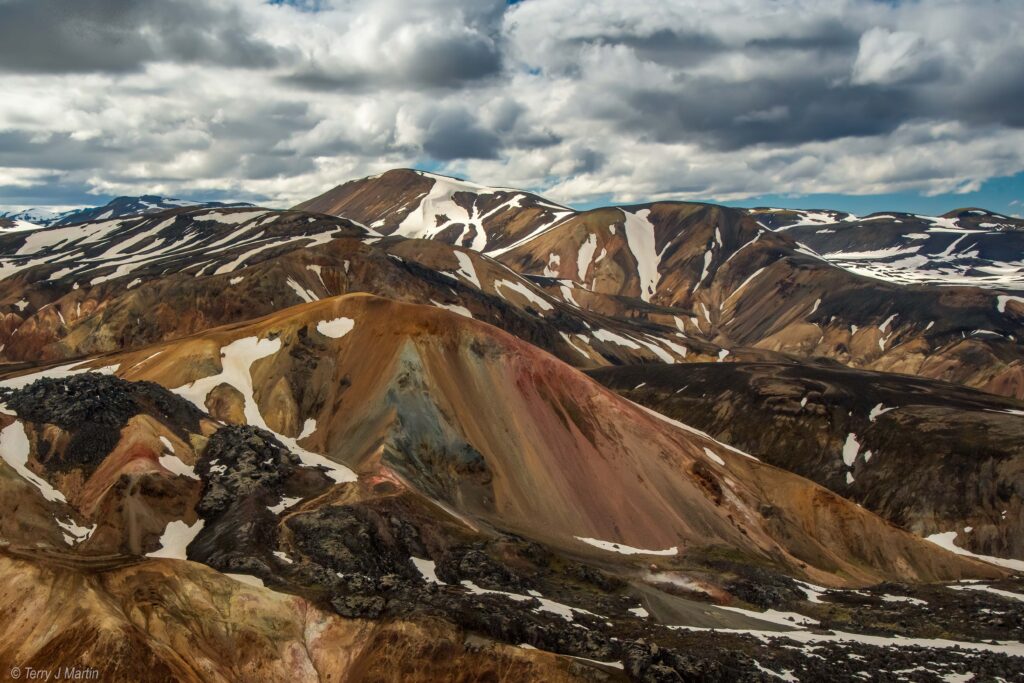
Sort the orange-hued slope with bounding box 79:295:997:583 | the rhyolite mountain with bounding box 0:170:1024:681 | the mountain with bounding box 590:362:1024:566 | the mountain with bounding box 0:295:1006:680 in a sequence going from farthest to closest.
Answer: the mountain with bounding box 590:362:1024:566, the orange-hued slope with bounding box 79:295:997:583, the mountain with bounding box 0:295:1006:680, the rhyolite mountain with bounding box 0:170:1024:681

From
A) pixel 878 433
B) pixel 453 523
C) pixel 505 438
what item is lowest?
pixel 878 433

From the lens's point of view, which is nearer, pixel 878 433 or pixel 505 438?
pixel 505 438

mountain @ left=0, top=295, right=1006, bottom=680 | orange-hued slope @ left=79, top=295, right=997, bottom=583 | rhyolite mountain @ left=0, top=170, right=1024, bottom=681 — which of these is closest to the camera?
rhyolite mountain @ left=0, top=170, right=1024, bottom=681

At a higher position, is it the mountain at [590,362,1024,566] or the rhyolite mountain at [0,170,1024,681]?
the rhyolite mountain at [0,170,1024,681]

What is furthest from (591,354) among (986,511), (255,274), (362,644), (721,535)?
(362,644)

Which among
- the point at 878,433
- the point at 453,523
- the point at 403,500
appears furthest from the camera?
the point at 878,433

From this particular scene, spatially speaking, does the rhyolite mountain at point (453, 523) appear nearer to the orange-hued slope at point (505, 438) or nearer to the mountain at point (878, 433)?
the orange-hued slope at point (505, 438)

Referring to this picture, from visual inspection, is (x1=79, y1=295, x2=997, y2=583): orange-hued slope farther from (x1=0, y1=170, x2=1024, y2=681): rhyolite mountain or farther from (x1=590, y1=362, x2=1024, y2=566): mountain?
(x1=590, y1=362, x2=1024, y2=566): mountain

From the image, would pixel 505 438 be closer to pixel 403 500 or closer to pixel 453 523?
pixel 453 523

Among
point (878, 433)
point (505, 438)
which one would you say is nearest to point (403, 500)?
point (505, 438)

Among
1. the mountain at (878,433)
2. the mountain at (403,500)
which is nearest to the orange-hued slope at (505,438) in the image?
the mountain at (403,500)

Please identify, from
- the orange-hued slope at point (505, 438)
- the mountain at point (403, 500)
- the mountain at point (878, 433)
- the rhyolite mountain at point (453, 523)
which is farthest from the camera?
the mountain at point (878, 433)

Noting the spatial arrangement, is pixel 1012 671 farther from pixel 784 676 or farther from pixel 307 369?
pixel 307 369

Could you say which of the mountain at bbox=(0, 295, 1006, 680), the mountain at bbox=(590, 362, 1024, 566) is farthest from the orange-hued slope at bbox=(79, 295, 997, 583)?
the mountain at bbox=(590, 362, 1024, 566)
